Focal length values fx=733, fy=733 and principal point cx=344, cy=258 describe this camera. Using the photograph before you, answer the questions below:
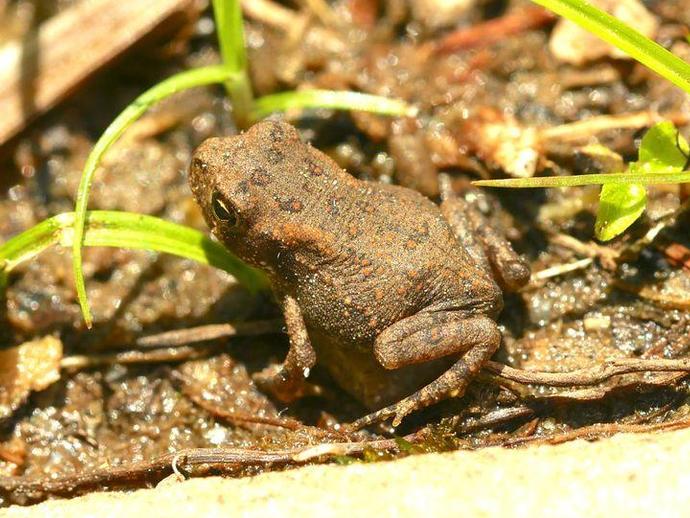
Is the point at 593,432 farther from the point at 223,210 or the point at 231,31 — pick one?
the point at 231,31

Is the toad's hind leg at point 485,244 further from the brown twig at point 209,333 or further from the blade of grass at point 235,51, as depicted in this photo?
the blade of grass at point 235,51

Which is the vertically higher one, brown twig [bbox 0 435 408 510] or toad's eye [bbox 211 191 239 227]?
toad's eye [bbox 211 191 239 227]

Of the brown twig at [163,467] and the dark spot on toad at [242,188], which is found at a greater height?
the dark spot on toad at [242,188]

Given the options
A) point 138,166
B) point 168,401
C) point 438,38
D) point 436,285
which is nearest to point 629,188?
point 436,285

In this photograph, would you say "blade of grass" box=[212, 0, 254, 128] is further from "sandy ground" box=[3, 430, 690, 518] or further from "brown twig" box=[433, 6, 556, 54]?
"sandy ground" box=[3, 430, 690, 518]

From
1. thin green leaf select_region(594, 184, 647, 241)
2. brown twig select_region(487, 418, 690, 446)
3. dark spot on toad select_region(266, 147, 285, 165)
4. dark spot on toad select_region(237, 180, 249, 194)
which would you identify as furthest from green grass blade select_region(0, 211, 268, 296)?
thin green leaf select_region(594, 184, 647, 241)

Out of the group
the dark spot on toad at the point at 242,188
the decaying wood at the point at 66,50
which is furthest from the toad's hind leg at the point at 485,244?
the decaying wood at the point at 66,50
